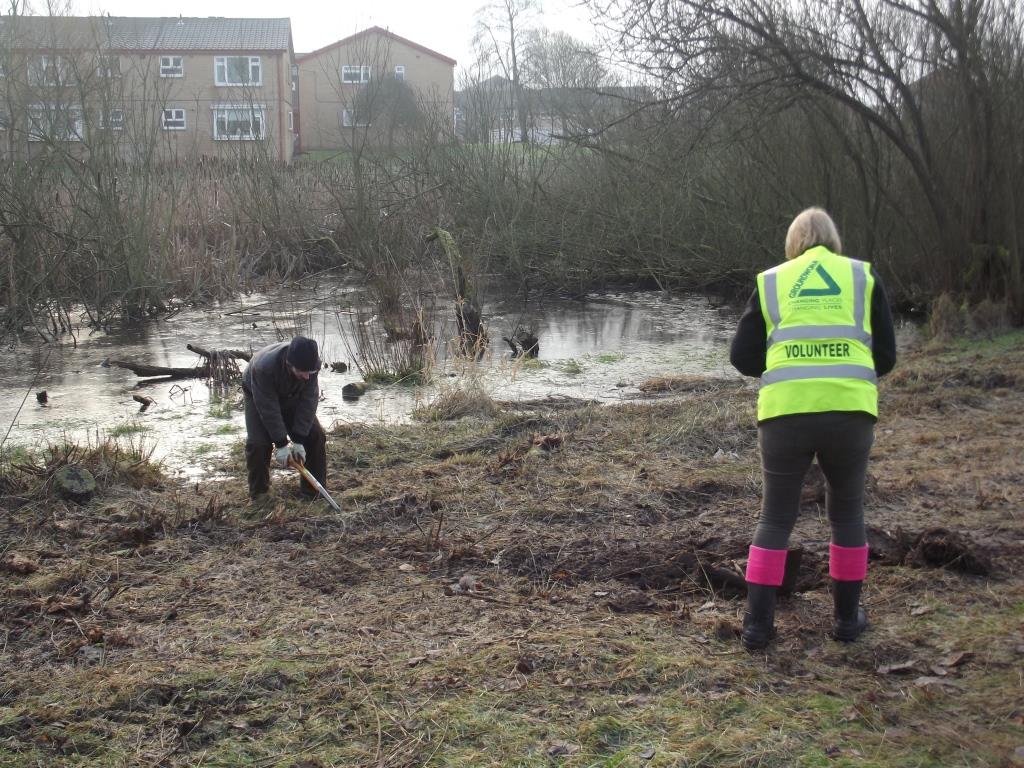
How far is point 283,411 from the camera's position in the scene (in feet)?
Answer: 20.3

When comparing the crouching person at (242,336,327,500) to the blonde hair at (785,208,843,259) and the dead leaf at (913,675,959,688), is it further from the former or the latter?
the dead leaf at (913,675,959,688)

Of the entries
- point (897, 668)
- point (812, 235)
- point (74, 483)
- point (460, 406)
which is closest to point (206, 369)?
point (460, 406)

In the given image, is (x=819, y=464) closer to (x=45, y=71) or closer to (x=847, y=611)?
(x=847, y=611)

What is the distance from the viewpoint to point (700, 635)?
412 centimetres

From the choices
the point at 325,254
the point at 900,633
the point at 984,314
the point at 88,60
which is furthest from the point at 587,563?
the point at 325,254

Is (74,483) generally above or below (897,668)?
above

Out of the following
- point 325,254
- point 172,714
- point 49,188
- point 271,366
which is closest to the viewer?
point 172,714

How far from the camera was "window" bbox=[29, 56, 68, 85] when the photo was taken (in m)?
14.1

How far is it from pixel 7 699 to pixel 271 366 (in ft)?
8.21

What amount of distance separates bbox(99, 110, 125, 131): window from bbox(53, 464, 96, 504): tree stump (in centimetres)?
1069

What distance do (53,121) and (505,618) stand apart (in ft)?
40.7

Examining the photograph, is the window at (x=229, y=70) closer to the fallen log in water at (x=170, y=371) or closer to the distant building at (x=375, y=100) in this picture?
the distant building at (x=375, y=100)

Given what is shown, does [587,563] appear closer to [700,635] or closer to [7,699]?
[700,635]

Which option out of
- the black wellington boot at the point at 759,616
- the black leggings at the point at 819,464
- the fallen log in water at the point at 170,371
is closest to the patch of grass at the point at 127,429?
the fallen log in water at the point at 170,371
